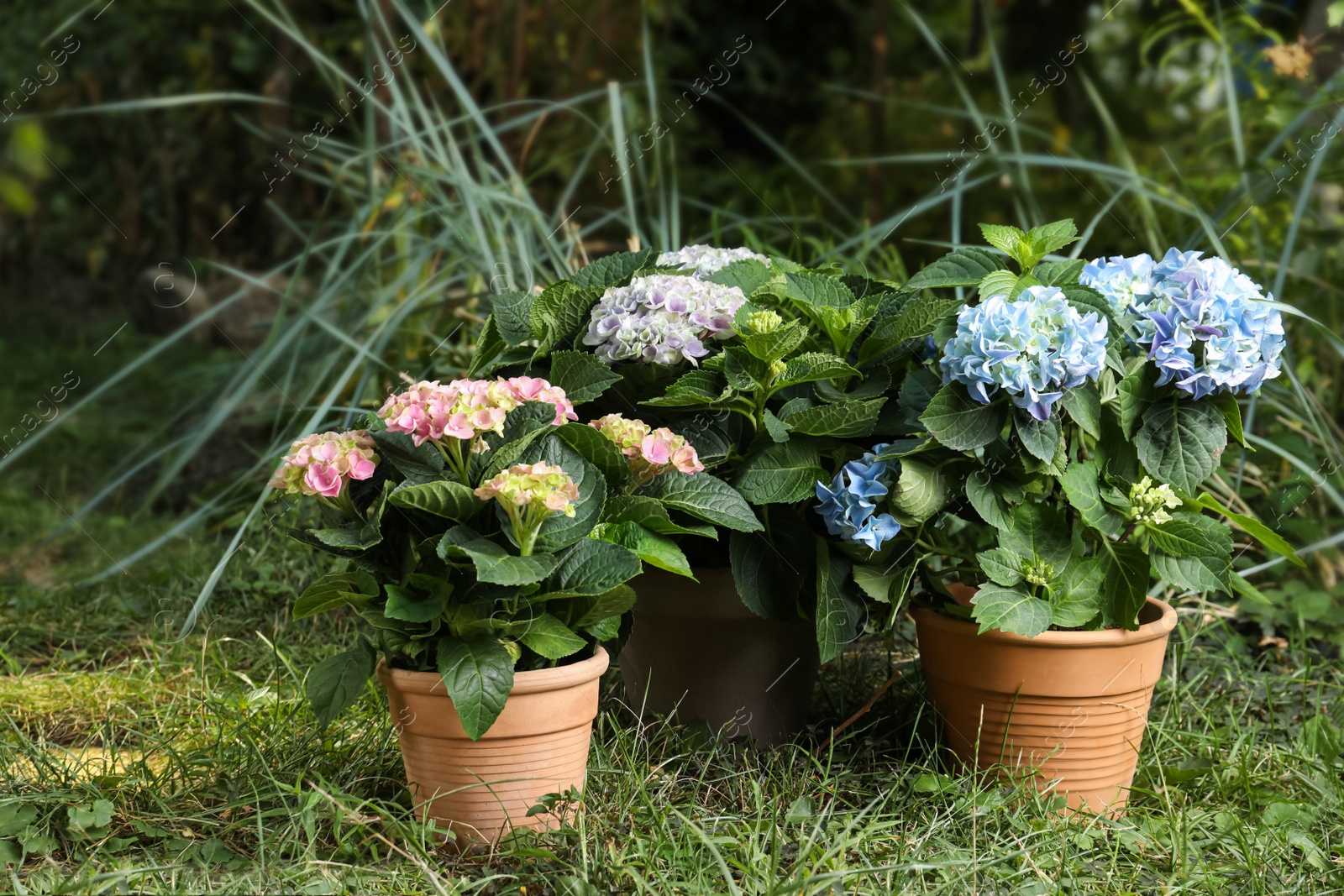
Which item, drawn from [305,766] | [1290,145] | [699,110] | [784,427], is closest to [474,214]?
[784,427]

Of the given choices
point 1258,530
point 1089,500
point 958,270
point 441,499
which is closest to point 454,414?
point 441,499

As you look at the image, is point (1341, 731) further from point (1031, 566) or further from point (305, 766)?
point (305, 766)

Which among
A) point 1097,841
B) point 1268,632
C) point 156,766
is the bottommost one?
point 1268,632

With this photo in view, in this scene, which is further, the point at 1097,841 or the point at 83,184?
the point at 83,184

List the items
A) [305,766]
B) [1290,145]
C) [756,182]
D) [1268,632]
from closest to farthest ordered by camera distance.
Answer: [305,766] → [1268,632] → [1290,145] → [756,182]

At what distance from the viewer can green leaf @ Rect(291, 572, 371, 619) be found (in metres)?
1.24

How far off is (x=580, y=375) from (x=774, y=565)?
34cm

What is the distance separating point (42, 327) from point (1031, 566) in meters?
4.85

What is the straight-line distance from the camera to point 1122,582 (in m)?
1.35

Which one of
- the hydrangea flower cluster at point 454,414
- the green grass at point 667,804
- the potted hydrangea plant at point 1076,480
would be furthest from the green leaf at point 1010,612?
A: the hydrangea flower cluster at point 454,414

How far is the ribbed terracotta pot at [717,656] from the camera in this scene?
1.49 meters

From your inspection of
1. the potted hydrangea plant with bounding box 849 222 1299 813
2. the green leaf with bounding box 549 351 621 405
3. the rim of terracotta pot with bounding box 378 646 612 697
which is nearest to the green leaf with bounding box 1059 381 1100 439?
the potted hydrangea plant with bounding box 849 222 1299 813

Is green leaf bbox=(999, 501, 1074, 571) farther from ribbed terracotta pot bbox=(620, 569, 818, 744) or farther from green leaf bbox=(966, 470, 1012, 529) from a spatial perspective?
ribbed terracotta pot bbox=(620, 569, 818, 744)

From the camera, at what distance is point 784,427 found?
4.52 ft
